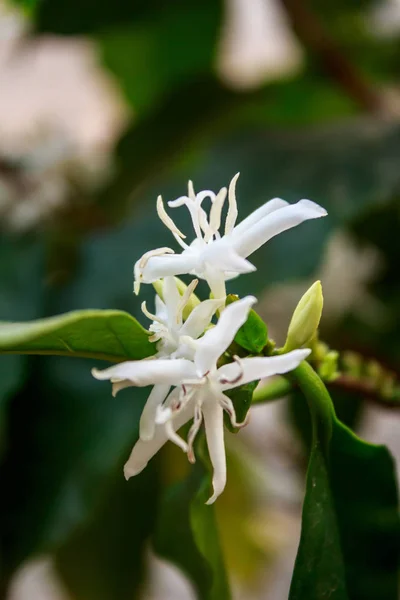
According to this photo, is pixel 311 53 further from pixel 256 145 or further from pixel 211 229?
pixel 211 229

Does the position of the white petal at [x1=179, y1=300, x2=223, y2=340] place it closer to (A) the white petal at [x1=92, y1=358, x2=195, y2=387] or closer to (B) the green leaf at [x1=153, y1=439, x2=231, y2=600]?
(A) the white petal at [x1=92, y1=358, x2=195, y2=387]

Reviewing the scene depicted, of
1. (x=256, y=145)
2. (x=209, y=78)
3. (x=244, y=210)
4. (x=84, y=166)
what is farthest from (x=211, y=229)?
(x=84, y=166)

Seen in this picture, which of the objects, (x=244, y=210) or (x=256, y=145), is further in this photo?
(x=256, y=145)

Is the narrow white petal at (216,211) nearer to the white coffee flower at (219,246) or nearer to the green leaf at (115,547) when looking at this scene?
the white coffee flower at (219,246)

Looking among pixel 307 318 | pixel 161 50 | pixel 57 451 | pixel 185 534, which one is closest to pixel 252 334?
pixel 307 318

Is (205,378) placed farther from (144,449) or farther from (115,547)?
(115,547)

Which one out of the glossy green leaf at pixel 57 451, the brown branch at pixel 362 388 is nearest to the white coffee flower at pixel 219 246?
the brown branch at pixel 362 388
